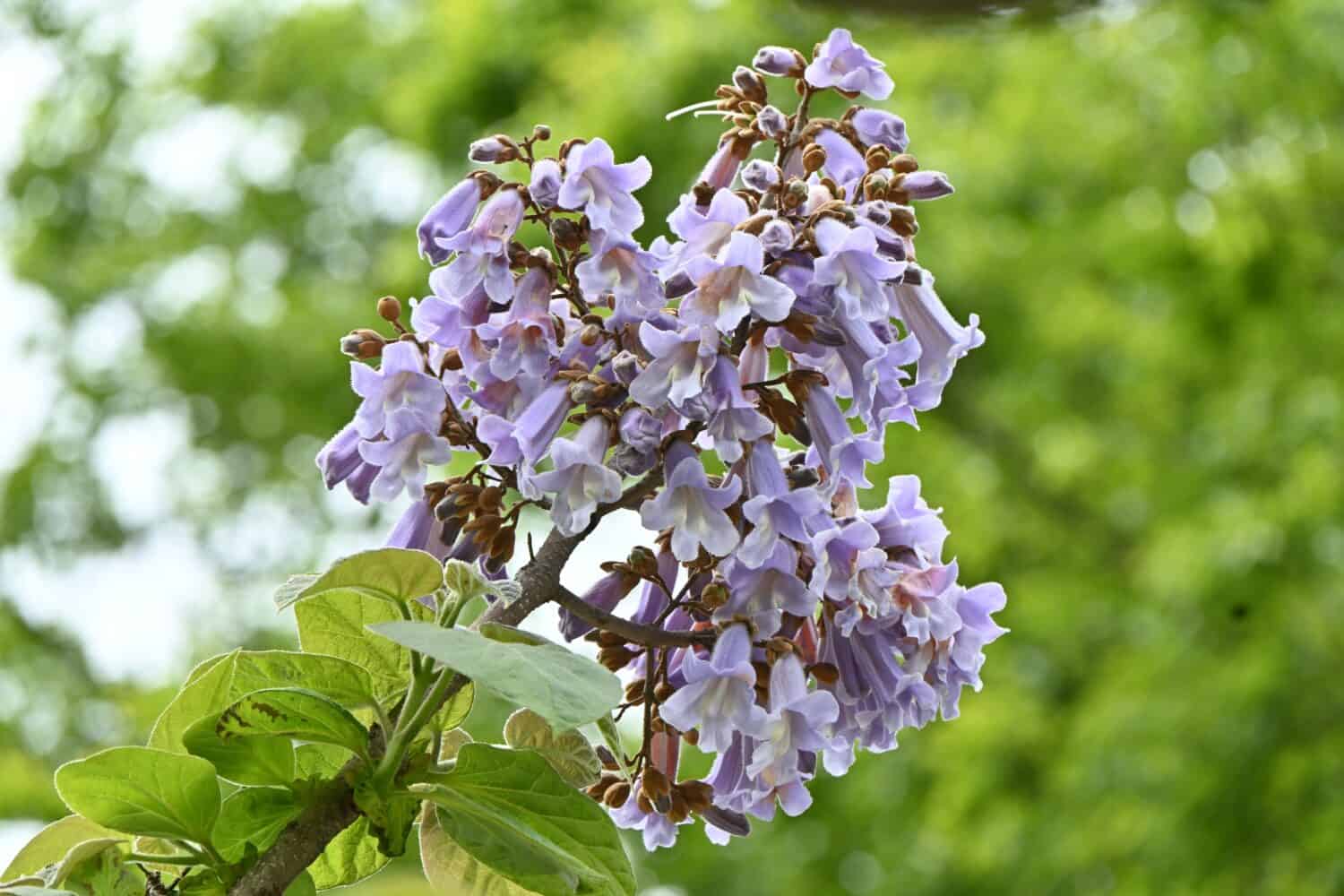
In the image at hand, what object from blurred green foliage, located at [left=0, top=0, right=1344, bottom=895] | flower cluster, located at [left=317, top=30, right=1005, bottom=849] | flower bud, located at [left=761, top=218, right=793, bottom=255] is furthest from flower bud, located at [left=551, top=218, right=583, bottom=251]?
blurred green foliage, located at [left=0, top=0, right=1344, bottom=895]

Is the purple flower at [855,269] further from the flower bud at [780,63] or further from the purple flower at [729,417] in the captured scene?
the flower bud at [780,63]

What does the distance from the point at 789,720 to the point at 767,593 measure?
0.07 m

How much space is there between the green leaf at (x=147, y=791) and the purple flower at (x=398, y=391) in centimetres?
21

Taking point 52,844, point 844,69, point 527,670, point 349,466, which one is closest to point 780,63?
point 844,69

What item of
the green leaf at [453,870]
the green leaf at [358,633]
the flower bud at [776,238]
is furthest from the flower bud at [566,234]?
the green leaf at [453,870]

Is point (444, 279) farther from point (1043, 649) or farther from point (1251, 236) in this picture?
point (1043, 649)

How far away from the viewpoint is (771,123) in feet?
3.16

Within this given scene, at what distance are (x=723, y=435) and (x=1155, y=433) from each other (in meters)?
6.99

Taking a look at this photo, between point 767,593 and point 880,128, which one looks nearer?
point 767,593

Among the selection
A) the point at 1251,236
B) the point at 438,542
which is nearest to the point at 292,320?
the point at 1251,236

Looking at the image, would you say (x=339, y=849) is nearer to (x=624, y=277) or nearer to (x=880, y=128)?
(x=624, y=277)

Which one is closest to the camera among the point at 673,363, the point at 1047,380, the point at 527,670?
the point at 527,670

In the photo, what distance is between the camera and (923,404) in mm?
971

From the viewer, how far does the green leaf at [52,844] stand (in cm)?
87
